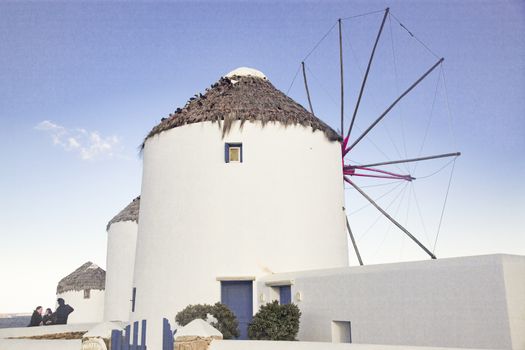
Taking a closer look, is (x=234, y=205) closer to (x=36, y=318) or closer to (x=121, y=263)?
(x=36, y=318)

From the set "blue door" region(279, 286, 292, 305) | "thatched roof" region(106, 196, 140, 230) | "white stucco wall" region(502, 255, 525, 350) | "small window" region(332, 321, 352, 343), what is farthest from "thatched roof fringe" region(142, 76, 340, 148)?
"thatched roof" region(106, 196, 140, 230)

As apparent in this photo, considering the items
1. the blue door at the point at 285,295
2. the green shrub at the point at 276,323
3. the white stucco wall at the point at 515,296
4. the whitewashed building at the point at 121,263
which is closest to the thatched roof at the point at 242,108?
the blue door at the point at 285,295

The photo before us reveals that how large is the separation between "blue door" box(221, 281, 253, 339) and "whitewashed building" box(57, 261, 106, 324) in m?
21.7

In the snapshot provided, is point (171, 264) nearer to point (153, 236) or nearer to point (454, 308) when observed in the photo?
point (153, 236)

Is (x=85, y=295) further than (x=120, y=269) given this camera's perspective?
Yes

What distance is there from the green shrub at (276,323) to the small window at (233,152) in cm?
580

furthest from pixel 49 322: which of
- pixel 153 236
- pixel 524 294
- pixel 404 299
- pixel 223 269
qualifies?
pixel 524 294

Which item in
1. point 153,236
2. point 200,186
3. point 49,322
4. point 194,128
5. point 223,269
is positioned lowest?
point 49,322

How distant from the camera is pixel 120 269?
2923 centimetres

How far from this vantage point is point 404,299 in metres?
12.3

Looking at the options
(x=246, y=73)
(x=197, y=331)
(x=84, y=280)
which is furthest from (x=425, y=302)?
(x=84, y=280)

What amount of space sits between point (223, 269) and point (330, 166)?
5.63 metres

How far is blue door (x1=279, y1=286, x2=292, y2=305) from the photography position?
16103mm

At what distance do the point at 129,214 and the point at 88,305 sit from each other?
10.0m
